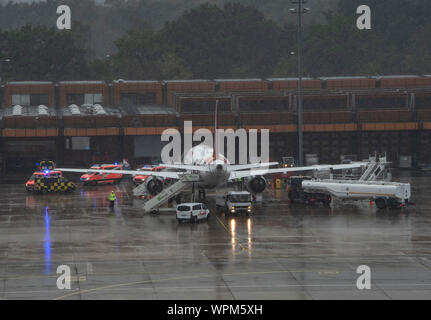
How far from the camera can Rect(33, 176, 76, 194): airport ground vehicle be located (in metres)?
84.2

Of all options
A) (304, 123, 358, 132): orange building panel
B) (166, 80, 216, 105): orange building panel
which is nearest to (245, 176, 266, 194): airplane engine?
(304, 123, 358, 132): orange building panel

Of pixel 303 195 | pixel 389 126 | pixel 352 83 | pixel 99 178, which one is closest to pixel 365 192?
pixel 303 195

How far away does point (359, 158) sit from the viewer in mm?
120562

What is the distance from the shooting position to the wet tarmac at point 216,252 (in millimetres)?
37375

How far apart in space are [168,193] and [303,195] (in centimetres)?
1392

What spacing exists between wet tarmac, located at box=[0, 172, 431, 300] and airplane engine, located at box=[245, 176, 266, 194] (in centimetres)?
240

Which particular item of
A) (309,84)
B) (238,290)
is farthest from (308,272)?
(309,84)

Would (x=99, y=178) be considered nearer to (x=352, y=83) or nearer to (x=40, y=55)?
(x=352, y=83)

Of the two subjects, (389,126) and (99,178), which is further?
(389,126)

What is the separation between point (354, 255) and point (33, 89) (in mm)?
94683

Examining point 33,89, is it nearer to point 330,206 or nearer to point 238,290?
point 330,206

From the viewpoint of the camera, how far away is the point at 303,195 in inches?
2874

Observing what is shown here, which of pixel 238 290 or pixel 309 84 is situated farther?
pixel 309 84

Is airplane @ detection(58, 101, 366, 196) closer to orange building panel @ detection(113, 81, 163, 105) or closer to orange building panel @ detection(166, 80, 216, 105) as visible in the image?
orange building panel @ detection(166, 80, 216, 105)
